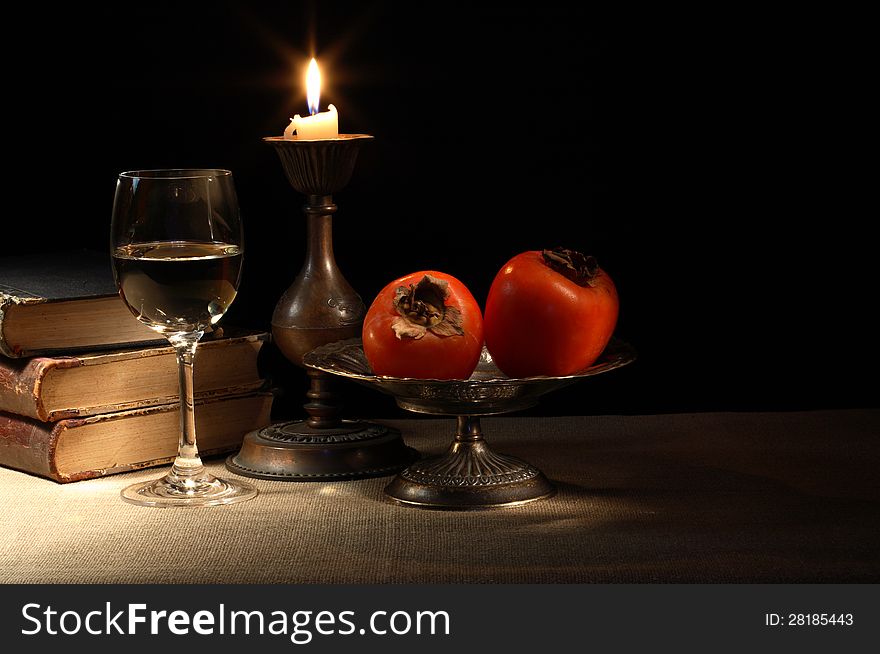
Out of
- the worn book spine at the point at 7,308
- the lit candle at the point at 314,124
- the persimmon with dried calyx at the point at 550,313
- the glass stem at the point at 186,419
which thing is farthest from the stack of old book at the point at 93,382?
the persimmon with dried calyx at the point at 550,313

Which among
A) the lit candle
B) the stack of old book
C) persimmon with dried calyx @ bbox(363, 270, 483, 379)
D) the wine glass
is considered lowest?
the stack of old book

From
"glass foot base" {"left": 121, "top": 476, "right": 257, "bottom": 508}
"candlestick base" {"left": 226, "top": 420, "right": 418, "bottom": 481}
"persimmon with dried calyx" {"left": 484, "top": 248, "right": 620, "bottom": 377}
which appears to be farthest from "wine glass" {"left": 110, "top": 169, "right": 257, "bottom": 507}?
"persimmon with dried calyx" {"left": 484, "top": 248, "right": 620, "bottom": 377}

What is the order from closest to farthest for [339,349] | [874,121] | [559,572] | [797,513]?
[559,572]
[797,513]
[339,349]
[874,121]

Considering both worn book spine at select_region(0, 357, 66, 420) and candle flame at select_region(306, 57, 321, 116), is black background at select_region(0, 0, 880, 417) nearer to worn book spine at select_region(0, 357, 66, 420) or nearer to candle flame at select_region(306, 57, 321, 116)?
candle flame at select_region(306, 57, 321, 116)

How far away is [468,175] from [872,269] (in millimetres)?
522

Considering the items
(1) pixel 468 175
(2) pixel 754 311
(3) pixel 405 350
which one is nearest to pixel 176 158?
(1) pixel 468 175

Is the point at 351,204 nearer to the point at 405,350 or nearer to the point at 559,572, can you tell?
the point at 405,350

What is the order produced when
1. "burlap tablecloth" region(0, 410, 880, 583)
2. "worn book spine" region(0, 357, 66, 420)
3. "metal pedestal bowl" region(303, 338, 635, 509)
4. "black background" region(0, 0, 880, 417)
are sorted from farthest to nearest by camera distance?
"black background" region(0, 0, 880, 417) → "worn book spine" region(0, 357, 66, 420) → "metal pedestal bowl" region(303, 338, 635, 509) → "burlap tablecloth" region(0, 410, 880, 583)

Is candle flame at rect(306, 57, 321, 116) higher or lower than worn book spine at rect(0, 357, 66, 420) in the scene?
higher

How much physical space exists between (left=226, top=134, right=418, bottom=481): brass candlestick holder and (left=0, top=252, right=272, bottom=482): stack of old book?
70 millimetres

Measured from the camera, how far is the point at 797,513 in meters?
1.38

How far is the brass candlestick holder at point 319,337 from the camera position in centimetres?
154

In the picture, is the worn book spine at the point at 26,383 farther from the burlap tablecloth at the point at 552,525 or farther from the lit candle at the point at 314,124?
the lit candle at the point at 314,124

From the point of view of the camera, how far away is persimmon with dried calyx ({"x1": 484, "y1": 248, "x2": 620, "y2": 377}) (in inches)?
55.1
